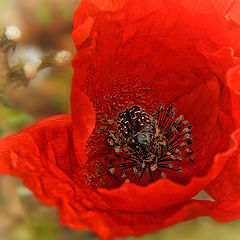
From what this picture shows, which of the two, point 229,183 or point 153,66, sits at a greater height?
point 153,66

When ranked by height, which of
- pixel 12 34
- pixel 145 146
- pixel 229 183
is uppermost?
pixel 12 34

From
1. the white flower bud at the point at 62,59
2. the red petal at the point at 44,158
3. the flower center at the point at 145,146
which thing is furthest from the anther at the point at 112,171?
the white flower bud at the point at 62,59

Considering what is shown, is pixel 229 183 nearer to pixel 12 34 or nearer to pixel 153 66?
pixel 153 66

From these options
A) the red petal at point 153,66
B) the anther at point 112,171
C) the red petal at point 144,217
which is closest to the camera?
the red petal at point 144,217

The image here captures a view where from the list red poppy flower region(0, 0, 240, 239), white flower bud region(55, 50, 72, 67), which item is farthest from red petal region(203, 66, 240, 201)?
white flower bud region(55, 50, 72, 67)

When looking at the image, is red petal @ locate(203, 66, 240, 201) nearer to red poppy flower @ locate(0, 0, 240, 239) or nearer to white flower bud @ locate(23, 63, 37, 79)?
red poppy flower @ locate(0, 0, 240, 239)

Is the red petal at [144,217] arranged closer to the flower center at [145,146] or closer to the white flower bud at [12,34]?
the flower center at [145,146]

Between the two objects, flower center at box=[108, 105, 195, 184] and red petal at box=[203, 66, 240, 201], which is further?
flower center at box=[108, 105, 195, 184]

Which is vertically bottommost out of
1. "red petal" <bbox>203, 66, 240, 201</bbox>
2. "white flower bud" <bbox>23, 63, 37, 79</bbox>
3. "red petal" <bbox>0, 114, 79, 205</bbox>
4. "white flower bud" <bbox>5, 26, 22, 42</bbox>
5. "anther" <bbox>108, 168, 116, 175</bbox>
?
"red petal" <bbox>203, 66, 240, 201</bbox>

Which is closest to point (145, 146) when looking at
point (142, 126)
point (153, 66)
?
point (142, 126)
